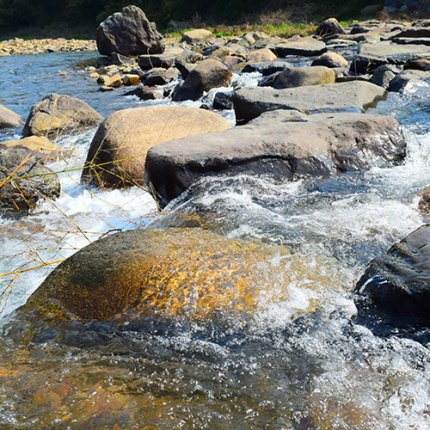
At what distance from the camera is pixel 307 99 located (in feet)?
22.2

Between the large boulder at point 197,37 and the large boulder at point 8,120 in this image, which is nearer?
the large boulder at point 8,120

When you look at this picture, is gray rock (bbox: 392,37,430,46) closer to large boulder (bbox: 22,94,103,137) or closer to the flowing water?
large boulder (bbox: 22,94,103,137)

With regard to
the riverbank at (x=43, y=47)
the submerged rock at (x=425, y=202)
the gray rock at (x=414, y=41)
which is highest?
the submerged rock at (x=425, y=202)

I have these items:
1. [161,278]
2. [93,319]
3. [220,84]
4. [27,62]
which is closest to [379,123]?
[161,278]

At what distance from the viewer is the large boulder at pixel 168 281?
2.72 meters

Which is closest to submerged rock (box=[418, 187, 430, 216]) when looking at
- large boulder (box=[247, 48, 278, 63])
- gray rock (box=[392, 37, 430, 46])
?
gray rock (box=[392, 37, 430, 46])

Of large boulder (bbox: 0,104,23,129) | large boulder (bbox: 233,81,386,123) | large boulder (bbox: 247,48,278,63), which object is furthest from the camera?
large boulder (bbox: 247,48,278,63)

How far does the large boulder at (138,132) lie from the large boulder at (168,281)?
2.68 metres

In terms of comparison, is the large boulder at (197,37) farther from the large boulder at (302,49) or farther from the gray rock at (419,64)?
the gray rock at (419,64)

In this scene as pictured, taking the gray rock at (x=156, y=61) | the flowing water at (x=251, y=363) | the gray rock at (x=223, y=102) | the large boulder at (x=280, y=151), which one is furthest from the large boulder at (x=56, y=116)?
the gray rock at (x=156, y=61)

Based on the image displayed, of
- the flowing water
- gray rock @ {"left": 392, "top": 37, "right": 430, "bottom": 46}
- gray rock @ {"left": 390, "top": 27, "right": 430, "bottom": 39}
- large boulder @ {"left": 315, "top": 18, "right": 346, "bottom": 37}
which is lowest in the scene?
large boulder @ {"left": 315, "top": 18, "right": 346, "bottom": 37}

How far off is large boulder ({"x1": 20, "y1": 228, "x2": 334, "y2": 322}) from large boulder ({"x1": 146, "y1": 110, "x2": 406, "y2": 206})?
4.81 ft

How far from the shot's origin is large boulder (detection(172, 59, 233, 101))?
1091 cm

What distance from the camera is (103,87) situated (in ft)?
45.1
